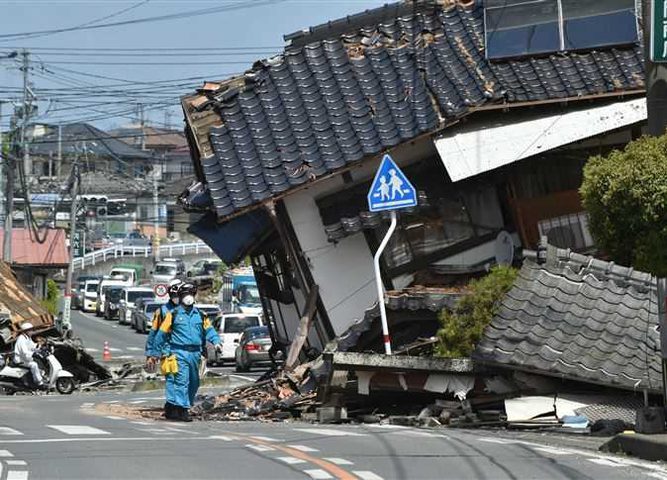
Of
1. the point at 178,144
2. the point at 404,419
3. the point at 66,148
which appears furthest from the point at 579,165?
the point at 178,144

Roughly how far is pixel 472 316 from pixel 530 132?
476 cm

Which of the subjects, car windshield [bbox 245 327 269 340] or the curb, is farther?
car windshield [bbox 245 327 269 340]

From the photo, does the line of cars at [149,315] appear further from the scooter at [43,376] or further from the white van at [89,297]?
the scooter at [43,376]

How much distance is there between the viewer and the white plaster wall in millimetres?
22219

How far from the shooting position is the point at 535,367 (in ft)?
52.4

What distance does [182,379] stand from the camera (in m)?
17.9

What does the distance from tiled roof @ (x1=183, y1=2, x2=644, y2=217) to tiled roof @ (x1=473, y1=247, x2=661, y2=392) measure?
4.17 metres

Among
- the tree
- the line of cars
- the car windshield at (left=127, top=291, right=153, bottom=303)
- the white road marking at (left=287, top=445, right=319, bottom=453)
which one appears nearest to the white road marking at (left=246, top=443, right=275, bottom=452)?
the white road marking at (left=287, top=445, right=319, bottom=453)

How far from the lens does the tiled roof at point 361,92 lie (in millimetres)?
21406

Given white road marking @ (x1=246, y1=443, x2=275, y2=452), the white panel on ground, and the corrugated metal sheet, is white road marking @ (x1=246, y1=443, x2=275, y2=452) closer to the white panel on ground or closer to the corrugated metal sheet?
the white panel on ground

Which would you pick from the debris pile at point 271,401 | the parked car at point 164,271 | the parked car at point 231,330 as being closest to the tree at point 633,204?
the debris pile at point 271,401

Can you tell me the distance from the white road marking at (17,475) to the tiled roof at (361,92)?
425 inches

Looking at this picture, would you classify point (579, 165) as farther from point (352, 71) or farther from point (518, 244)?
point (352, 71)

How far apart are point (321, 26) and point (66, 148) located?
85706 millimetres
